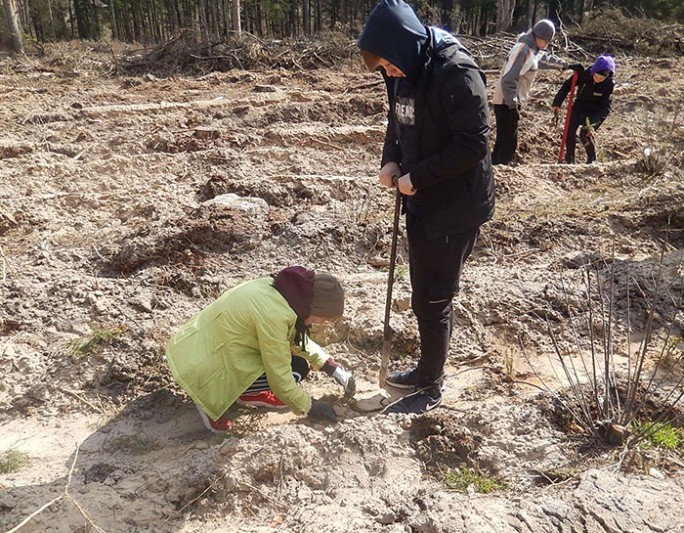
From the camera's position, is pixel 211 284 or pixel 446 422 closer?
pixel 446 422

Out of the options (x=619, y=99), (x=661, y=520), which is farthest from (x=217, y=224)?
(x=619, y=99)

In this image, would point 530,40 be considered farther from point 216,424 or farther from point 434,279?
point 216,424

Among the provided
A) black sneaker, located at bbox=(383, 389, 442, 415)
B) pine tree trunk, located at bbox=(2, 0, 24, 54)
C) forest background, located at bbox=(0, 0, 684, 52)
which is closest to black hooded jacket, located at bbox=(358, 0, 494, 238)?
black sneaker, located at bbox=(383, 389, 442, 415)

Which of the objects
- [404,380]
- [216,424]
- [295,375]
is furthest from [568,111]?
[216,424]

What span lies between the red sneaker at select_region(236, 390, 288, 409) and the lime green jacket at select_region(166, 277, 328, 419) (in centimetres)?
20

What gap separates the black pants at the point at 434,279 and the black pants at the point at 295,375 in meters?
0.62

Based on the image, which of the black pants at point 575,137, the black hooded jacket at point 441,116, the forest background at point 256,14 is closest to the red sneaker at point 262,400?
the black hooded jacket at point 441,116

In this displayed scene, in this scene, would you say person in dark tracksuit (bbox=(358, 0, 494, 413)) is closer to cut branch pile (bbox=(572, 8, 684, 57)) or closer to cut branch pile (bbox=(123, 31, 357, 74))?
cut branch pile (bbox=(123, 31, 357, 74))

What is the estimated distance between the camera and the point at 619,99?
8914 mm

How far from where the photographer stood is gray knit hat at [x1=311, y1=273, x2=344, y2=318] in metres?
2.51

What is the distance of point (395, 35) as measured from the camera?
209 cm

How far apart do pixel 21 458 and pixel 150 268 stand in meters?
1.70

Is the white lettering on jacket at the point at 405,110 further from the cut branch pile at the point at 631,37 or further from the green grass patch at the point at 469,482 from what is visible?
the cut branch pile at the point at 631,37

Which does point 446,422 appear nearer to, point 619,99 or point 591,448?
point 591,448
